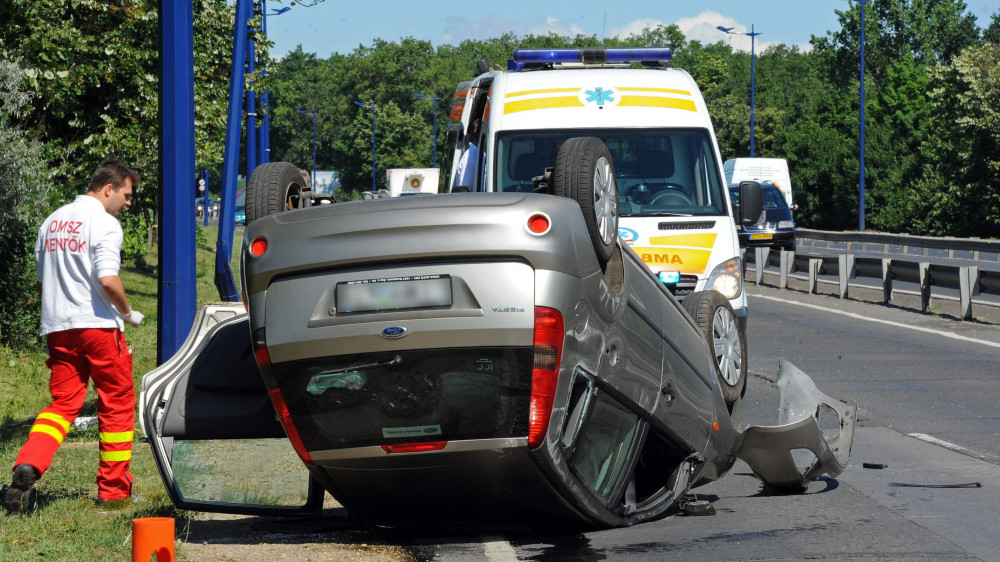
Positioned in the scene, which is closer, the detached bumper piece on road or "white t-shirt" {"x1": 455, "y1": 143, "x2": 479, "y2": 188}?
the detached bumper piece on road

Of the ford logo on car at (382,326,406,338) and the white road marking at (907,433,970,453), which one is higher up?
the ford logo on car at (382,326,406,338)

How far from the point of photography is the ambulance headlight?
425 inches

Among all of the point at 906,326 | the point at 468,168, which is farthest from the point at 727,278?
the point at 906,326

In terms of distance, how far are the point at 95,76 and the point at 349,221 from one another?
14.6 meters

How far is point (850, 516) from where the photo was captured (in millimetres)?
6449

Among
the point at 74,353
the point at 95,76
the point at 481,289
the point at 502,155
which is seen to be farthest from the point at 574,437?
the point at 95,76

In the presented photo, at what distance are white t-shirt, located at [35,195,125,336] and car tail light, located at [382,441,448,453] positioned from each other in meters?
2.32

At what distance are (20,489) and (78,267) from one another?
Answer: 1.17 meters

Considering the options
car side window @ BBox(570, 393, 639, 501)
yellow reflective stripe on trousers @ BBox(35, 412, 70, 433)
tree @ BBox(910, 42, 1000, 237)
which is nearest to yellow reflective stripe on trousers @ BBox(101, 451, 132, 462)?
yellow reflective stripe on trousers @ BBox(35, 412, 70, 433)

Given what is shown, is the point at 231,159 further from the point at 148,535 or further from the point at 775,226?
the point at 775,226

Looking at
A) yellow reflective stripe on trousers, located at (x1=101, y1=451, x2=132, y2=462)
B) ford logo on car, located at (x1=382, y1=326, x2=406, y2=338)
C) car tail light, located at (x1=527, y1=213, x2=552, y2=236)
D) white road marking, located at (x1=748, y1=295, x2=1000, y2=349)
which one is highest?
car tail light, located at (x1=527, y1=213, x2=552, y2=236)

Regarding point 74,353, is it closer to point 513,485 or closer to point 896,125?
point 513,485

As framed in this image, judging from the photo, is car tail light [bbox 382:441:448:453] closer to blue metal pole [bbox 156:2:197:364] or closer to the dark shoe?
the dark shoe

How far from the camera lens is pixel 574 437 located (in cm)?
529
